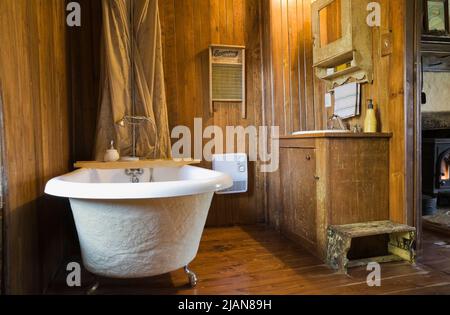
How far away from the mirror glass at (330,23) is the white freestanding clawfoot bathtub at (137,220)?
1.44m

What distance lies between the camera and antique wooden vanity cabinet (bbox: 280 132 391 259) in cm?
182

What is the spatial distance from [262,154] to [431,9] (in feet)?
5.56

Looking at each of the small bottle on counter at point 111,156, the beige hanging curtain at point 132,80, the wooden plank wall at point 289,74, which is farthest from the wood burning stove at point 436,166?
the small bottle on counter at point 111,156

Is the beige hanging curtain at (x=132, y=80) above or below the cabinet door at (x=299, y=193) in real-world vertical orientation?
above

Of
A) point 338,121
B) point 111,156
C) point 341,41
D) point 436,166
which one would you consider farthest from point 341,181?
point 436,166

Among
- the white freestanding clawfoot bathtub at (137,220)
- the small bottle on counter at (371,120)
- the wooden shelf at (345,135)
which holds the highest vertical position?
the small bottle on counter at (371,120)

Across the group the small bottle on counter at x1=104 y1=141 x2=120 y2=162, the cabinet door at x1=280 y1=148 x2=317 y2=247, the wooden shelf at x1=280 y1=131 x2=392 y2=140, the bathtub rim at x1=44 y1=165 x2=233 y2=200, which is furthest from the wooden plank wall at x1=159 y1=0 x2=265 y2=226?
the bathtub rim at x1=44 y1=165 x2=233 y2=200

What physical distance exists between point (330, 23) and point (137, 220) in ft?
6.30

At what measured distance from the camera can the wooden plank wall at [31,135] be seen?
118 cm

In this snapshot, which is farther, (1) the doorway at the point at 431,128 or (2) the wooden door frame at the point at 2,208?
(1) the doorway at the point at 431,128

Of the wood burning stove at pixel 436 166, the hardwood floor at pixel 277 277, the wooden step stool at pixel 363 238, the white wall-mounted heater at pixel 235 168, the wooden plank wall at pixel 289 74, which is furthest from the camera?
the wood burning stove at pixel 436 166

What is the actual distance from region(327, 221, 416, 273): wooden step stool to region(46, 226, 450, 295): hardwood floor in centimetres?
5

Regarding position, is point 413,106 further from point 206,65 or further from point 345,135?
point 206,65

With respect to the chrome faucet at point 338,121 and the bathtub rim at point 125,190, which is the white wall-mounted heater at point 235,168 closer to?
the chrome faucet at point 338,121
